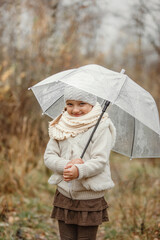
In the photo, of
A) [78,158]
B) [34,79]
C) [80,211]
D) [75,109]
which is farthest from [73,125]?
[34,79]

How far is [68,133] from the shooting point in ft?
8.46

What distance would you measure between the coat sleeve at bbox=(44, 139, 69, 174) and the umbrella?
516mm

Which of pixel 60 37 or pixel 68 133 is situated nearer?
pixel 68 133

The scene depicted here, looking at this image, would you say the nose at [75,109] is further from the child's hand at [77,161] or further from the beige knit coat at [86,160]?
the child's hand at [77,161]

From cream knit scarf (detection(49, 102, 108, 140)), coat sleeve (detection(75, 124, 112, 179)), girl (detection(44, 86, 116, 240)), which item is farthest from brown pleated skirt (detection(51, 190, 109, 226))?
cream knit scarf (detection(49, 102, 108, 140))

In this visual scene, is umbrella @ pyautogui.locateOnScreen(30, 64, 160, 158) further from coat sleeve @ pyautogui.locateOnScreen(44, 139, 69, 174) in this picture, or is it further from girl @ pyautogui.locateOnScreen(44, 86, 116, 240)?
coat sleeve @ pyautogui.locateOnScreen(44, 139, 69, 174)

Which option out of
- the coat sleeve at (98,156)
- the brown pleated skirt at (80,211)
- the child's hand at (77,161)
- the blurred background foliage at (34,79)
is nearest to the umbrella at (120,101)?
the coat sleeve at (98,156)

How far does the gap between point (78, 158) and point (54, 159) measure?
0.68 feet

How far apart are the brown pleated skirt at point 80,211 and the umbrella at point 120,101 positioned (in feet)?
2.05

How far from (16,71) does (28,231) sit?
11.3 feet

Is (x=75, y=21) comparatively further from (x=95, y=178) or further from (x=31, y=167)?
(x=95, y=178)

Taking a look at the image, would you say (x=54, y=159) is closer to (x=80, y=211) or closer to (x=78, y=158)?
(x=78, y=158)

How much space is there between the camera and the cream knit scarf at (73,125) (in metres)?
2.57

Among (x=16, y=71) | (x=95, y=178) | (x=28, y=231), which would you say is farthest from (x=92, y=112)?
(x=16, y=71)
